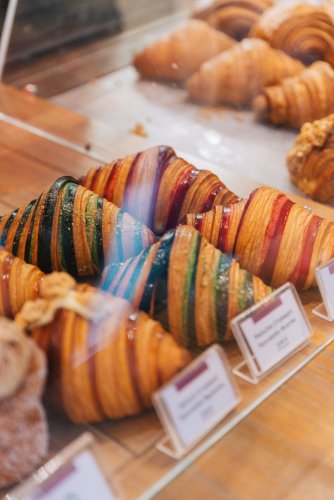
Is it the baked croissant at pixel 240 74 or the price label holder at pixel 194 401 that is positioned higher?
the baked croissant at pixel 240 74

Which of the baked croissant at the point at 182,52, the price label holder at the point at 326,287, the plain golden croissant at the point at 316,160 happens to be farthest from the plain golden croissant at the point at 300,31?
the price label holder at the point at 326,287

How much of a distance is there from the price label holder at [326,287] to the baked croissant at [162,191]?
183 millimetres

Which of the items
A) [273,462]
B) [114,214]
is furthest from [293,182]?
[273,462]

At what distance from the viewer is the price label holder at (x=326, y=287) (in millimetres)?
916

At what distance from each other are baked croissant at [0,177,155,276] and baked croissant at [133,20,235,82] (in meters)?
1.02

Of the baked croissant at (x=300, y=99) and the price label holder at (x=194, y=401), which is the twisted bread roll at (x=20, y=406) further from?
the baked croissant at (x=300, y=99)

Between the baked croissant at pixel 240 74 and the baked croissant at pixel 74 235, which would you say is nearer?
the baked croissant at pixel 74 235

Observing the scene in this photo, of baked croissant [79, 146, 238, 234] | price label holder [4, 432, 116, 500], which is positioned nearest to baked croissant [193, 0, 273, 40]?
baked croissant [79, 146, 238, 234]

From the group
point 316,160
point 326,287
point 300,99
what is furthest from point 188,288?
point 300,99

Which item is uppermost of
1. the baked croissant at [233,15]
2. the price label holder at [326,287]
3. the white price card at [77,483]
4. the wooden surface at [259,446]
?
the baked croissant at [233,15]

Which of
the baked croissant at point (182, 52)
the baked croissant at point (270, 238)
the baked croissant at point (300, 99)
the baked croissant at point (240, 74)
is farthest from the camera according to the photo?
the baked croissant at point (182, 52)

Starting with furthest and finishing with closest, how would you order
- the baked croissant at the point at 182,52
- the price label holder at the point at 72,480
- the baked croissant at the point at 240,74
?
the baked croissant at the point at 182,52 < the baked croissant at the point at 240,74 < the price label holder at the point at 72,480

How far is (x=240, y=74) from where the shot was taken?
1.78m

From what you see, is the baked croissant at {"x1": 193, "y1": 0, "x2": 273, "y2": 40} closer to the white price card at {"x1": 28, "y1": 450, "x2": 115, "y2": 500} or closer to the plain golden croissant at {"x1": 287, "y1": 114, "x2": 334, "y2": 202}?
the plain golden croissant at {"x1": 287, "y1": 114, "x2": 334, "y2": 202}
